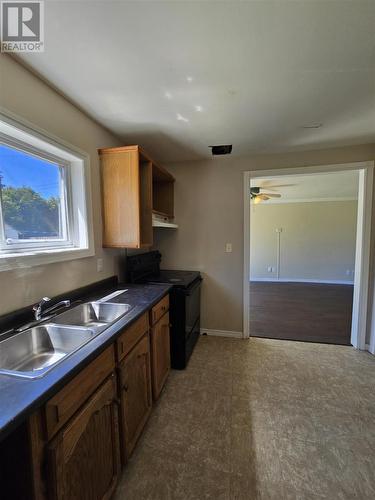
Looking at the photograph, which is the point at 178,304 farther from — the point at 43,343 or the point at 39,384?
the point at 39,384

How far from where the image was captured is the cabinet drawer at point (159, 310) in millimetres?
1662

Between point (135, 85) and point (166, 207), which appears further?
point (166, 207)

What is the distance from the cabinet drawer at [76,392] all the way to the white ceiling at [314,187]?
346cm

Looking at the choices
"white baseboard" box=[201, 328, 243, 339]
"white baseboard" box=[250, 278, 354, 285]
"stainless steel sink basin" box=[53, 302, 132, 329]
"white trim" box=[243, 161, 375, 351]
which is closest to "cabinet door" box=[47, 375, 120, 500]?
"stainless steel sink basin" box=[53, 302, 132, 329]

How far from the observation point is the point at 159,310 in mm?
1788

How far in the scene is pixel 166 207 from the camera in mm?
2936

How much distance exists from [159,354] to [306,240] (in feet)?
18.0

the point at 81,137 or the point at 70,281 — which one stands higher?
the point at 81,137

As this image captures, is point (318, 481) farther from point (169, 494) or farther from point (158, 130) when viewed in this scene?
point (158, 130)

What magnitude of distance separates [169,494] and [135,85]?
7.84 feet

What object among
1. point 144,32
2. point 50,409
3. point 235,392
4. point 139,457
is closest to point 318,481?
point 235,392

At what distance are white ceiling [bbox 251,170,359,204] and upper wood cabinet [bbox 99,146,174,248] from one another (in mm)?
2309

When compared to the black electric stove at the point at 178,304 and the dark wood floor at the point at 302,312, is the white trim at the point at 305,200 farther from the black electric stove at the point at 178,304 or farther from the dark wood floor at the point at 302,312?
the black electric stove at the point at 178,304

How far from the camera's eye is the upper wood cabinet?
1908 millimetres
